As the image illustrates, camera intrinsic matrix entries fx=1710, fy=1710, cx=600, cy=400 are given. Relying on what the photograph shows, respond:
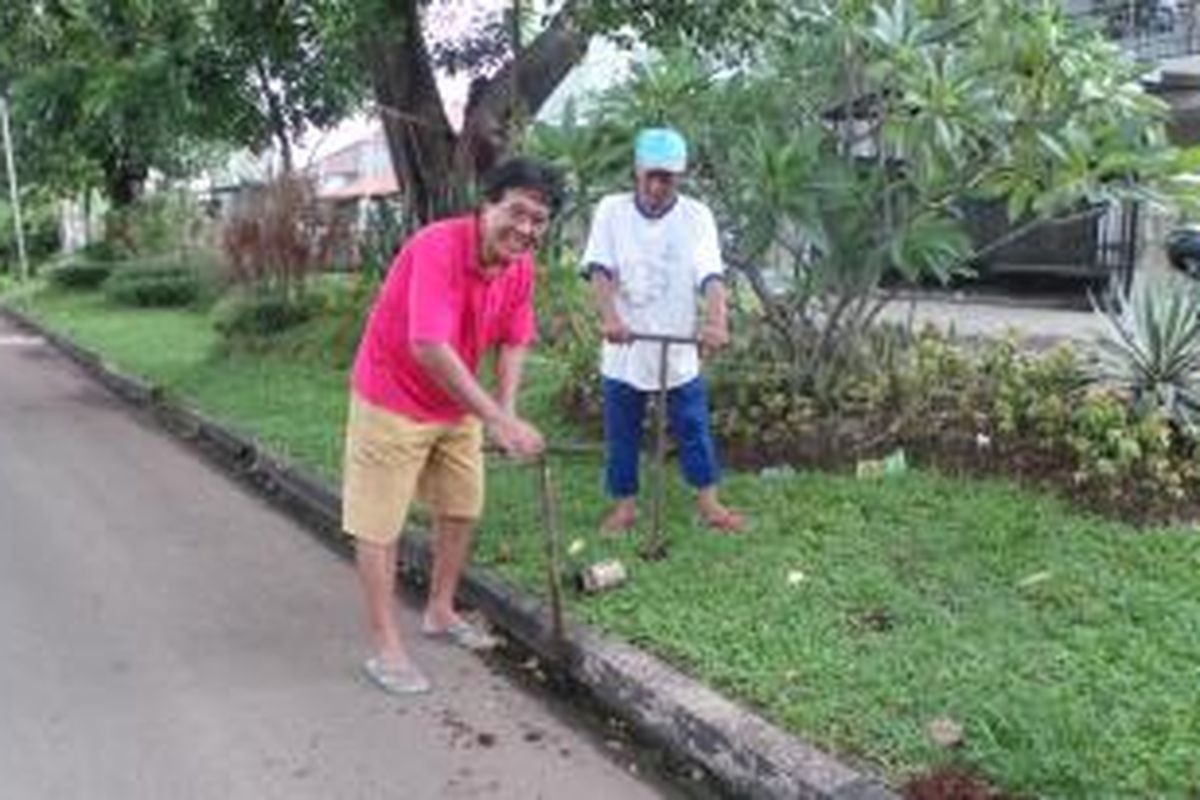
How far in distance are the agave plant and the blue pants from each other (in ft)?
6.35

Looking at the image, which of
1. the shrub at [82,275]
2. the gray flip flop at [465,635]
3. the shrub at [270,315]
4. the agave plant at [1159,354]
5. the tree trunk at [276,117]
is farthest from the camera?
the shrub at [82,275]

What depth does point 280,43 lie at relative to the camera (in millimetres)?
12680

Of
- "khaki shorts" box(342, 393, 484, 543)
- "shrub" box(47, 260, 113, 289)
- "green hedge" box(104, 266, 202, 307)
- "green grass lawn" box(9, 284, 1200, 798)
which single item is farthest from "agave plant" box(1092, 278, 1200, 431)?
"shrub" box(47, 260, 113, 289)

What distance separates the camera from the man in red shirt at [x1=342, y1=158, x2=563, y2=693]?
5535 mm

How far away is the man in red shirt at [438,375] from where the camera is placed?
554 cm

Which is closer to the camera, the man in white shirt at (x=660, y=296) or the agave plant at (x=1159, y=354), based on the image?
the man in white shirt at (x=660, y=296)

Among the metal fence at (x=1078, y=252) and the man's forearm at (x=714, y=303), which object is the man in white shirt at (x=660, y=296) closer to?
the man's forearm at (x=714, y=303)

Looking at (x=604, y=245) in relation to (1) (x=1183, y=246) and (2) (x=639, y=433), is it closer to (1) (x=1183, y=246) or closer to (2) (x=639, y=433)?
(2) (x=639, y=433)

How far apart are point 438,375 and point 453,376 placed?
6 cm

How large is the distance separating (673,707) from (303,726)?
3.88ft

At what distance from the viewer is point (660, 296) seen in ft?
22.9

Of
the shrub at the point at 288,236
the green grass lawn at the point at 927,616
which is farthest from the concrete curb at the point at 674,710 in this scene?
the shrub at the point at 288,236

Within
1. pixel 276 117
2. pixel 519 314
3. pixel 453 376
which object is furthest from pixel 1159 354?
pixel 276 117

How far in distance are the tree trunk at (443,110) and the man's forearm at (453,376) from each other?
8495 mm
